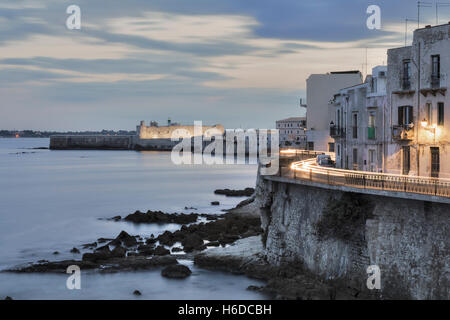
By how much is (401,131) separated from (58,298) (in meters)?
17.1

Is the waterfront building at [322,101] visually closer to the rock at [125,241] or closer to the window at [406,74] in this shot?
the rock at [125,241]

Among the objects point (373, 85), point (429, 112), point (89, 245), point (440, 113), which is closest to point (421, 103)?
point (429, 112)

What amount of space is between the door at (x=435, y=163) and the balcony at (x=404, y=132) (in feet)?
4.30

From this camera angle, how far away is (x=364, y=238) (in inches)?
838

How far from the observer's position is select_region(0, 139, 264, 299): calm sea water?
27250mm

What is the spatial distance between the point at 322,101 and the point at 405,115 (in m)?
32.2

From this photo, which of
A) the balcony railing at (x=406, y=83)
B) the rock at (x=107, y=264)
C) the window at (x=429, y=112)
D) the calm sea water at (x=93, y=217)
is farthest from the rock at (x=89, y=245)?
the window at (x=429, y=112)

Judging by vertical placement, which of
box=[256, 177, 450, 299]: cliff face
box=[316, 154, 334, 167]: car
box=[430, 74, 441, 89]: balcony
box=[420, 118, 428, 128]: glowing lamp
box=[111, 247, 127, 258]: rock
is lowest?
box=[111, 247, 127, 258]: rock

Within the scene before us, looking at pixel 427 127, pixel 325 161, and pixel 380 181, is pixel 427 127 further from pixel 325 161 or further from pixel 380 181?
pixel 325 161

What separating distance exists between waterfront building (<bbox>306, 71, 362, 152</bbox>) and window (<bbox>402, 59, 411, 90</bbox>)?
28.8 m

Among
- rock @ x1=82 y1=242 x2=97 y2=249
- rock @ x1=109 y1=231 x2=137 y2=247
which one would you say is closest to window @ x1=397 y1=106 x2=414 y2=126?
rock @ x1=109 y1=231 x2=137 y2=247

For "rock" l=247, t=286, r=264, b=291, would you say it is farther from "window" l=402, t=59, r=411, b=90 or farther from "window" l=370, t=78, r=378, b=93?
"window" l=370, t=78, r=378, b=93

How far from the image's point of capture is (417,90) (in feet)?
82.4
